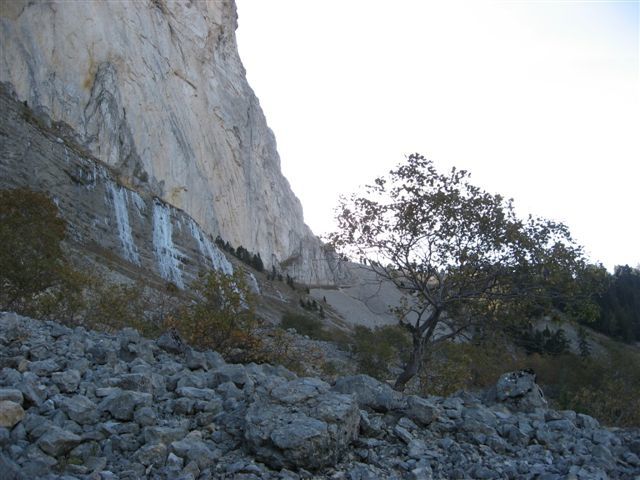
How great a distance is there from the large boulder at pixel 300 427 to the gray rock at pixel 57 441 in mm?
1522

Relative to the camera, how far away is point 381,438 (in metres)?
6.36

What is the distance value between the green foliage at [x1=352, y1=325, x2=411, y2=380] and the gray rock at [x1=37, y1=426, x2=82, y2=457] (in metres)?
20.0

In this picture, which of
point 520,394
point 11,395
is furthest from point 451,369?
point 11,395

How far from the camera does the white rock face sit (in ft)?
179

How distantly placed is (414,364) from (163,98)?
63.2m

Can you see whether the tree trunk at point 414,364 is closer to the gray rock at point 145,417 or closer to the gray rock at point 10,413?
the gray rock at point 145,417

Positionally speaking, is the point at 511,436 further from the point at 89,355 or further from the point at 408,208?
the point at 408,208

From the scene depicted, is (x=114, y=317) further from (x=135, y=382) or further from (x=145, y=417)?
(x=145, y=417)

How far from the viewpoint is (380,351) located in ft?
95.3

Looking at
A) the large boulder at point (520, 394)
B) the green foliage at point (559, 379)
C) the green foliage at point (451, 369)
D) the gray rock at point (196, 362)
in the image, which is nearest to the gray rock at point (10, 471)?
the gray rock at point (196, 362)

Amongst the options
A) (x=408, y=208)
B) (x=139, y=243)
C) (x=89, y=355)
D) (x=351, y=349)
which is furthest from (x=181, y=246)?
(x=89, y=355)

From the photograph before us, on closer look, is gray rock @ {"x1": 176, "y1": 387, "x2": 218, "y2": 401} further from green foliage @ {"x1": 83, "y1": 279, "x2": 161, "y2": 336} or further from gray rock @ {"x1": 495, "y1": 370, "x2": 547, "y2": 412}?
green foliage @ {"x1": 83, "y1": 279, "x2": 161, "y2": 336}

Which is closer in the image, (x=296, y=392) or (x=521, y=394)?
(x=296, y=392)

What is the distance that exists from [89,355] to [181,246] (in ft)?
126
